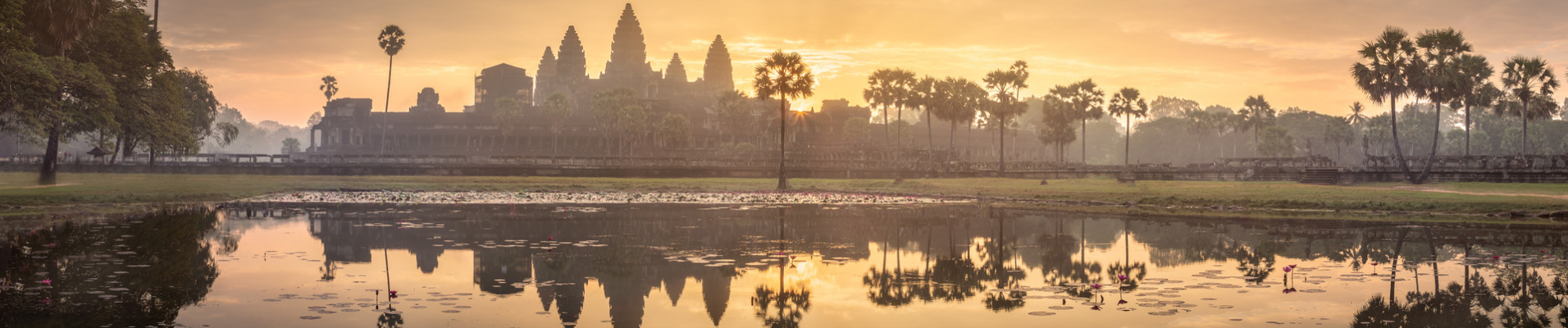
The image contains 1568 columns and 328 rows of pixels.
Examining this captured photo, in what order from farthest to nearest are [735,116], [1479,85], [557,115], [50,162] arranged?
1. [557,115]
2. [735,116]
3. [1479,85]
4. [50,162]

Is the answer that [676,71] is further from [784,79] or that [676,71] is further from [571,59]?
[784,79]

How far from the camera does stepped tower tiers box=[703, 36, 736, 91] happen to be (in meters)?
171

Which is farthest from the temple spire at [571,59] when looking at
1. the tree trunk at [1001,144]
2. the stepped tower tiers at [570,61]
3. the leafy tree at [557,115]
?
the tree trunk at [1001,144]

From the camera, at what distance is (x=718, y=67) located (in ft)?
565

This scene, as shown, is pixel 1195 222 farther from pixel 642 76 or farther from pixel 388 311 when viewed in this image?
pixel 642 76

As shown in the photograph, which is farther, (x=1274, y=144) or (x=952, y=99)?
(x=1274, y=144)

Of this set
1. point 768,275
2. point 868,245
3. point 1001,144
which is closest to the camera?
point 768,275

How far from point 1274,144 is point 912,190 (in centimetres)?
7834

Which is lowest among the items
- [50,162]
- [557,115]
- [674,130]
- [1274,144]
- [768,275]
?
[768,275]

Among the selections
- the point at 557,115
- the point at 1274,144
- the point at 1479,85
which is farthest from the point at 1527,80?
the point at 557,115

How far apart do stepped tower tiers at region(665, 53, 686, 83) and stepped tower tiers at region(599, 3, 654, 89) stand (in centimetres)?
318

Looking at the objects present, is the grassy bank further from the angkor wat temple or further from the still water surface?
the angkor wat temple

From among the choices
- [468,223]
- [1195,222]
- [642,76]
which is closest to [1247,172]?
[1195,222]

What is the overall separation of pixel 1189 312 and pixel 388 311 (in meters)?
8.45
